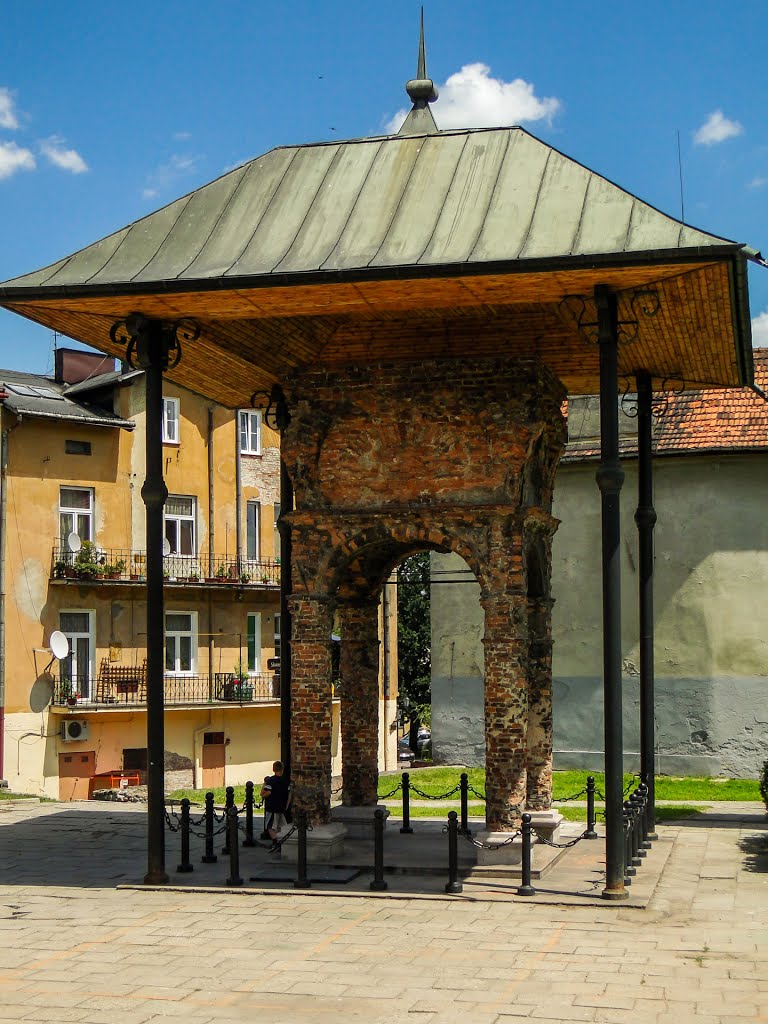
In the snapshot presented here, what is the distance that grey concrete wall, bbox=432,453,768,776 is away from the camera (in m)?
29.6

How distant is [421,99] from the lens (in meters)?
18.7

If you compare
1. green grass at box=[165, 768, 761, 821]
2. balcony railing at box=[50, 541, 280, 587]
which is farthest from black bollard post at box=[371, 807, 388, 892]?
balcony railing at box=[50, 541, 280, 587]

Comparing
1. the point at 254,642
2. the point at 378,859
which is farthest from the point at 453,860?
the point at 254,642

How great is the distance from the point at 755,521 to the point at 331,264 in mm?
17444

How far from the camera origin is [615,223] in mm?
14602

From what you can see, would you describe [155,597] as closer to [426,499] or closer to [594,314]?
[426,499]

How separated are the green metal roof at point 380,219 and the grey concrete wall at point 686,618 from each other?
15120mm

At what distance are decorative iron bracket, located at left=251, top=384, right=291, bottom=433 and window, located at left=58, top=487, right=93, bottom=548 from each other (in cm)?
1772

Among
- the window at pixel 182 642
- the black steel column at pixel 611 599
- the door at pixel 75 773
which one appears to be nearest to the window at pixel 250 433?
the window at pixel 182 642

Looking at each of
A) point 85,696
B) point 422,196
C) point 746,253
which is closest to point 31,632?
point 85,696

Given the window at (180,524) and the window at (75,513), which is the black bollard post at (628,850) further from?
the window at (180,524)

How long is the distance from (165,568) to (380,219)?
26.1m

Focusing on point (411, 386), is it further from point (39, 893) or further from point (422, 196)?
point (39, 893)

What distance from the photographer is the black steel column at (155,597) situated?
1564 cm
